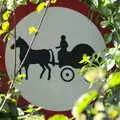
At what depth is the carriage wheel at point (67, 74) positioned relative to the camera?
5.70ft

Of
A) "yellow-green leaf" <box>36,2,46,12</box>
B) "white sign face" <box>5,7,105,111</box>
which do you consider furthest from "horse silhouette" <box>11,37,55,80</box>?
"yellow-green leaf" <box>36,2,46,12</box>

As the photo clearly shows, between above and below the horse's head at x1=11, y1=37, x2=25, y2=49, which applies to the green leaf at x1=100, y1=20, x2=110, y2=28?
above

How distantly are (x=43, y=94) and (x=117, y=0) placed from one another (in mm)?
432

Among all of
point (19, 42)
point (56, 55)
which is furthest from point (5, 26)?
point (56, 55)

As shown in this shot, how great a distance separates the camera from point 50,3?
1.84 m

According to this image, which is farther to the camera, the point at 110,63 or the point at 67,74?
the point at 110,63

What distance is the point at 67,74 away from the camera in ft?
5.67

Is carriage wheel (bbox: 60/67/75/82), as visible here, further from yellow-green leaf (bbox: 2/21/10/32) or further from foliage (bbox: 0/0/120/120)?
yellow-green leaf (bbox: 2/21/10/32)

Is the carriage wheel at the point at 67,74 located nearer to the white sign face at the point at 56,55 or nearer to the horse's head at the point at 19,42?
the white sign face at the point at 56,55

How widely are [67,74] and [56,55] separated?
0.30 ft

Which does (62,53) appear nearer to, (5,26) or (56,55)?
(56,55)

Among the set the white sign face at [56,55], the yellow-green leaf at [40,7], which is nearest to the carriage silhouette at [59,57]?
the white sign face at [56,55]

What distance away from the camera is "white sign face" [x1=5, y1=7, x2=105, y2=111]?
1.78 meters

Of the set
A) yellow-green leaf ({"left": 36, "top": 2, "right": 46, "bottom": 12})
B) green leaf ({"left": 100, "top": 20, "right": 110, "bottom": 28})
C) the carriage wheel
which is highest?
yellow-green leaf ({"left": 36, "top": 2, "right": 46, "bottom": 12})
